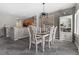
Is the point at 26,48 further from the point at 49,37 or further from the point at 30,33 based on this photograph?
the point at 49,37

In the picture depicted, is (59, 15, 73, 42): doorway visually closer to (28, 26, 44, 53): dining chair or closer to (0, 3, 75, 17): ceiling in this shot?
(0, 3, 75, 17): ceiling

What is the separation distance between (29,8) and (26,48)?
913 mm

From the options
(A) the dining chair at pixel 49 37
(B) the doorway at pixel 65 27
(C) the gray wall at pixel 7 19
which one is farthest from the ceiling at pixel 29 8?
(A) the dining chair at pixel 49 37

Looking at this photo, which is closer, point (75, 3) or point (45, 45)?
point (75, 3)

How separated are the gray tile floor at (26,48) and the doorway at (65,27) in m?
0.12

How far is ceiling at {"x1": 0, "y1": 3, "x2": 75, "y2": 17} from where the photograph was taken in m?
2.00

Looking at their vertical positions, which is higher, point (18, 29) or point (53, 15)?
point (53, 15)

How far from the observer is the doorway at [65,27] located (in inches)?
81.9

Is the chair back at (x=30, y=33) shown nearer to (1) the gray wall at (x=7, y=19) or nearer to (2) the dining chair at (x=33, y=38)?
(2) the dining chair at (x=33, y=38)

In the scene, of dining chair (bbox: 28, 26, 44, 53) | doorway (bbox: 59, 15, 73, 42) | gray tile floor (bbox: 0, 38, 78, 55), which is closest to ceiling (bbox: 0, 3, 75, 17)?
doorway (bbox: 59, 15, 73, 42)
